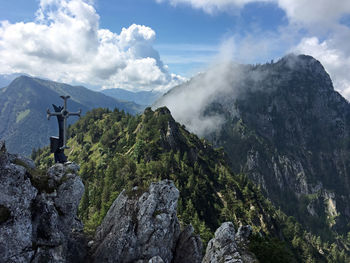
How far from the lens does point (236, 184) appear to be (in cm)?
16025

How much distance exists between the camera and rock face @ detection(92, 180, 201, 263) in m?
28.2

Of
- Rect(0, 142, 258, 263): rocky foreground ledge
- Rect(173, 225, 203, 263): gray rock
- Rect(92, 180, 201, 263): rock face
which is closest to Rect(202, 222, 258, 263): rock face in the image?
Rect(0, 142, 258, 263): rocky foreground ledge

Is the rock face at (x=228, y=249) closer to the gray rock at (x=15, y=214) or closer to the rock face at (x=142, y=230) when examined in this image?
the rock face at (x=142, y=230)

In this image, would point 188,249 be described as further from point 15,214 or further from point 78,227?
point 15,214

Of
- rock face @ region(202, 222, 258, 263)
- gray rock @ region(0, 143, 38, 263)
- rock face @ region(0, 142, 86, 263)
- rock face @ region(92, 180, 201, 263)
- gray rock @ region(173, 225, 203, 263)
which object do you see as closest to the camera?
gray rock @ region(0, 143, 38, 263)

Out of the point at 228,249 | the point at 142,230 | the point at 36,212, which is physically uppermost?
the point at 36,212

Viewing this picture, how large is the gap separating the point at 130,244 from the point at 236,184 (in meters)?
142

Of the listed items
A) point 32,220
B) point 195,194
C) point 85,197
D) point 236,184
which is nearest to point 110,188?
point 85,197

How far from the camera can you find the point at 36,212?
23359 mm

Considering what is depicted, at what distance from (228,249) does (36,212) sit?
2335 cm

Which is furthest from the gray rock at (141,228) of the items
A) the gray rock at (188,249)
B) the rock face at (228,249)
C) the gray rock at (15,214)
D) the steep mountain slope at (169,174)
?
the steep mountain slope at (169,174)

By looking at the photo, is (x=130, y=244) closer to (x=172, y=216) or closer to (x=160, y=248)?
(x=160, y=248)

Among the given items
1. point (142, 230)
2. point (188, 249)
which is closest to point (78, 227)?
point (142, 230)

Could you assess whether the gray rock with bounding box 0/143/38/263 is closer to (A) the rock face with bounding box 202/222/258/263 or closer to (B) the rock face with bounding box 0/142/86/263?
(B) the rock face with bounding box 0/142/86/263
